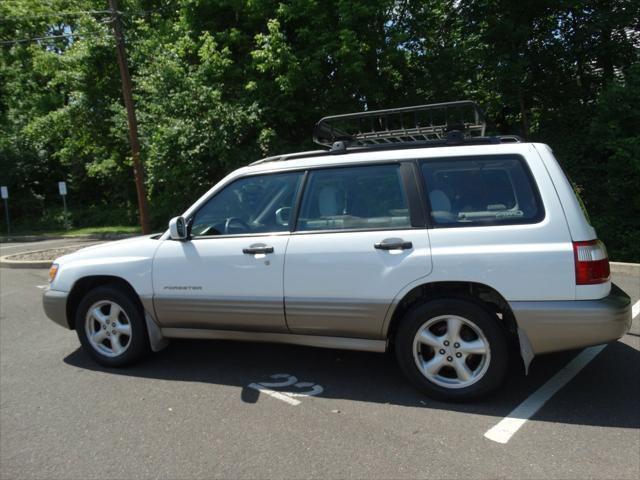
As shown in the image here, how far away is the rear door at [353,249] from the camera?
355 centimetres

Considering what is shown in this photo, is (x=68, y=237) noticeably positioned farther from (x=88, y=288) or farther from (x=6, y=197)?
(x=88, y=288)

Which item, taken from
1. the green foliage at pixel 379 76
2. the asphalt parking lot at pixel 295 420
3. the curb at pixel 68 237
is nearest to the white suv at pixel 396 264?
the asphalt parking lot at pixel 295 420

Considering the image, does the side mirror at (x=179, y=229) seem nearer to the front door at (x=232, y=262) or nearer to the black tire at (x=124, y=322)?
the front door at (x=232, y=262)

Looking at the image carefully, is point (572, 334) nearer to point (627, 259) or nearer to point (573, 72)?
point (627, 259)

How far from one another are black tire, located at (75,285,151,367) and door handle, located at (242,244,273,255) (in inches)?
47.8

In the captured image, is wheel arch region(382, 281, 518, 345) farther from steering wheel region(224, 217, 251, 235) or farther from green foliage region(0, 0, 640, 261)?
green foliage region(0, 0, 640, 261)

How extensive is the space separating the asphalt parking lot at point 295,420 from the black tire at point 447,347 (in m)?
0.12

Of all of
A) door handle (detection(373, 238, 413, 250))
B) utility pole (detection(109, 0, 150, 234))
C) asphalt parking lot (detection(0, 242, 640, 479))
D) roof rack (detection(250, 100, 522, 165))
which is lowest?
asphalt parking lot (detection(0, 242, 640, 479))

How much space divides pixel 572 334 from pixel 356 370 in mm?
1745

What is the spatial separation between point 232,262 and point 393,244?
1.27 m

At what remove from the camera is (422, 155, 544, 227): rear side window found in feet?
11.2

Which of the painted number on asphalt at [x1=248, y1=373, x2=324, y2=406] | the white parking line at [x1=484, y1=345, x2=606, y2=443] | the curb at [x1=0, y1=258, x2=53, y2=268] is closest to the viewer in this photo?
the white parking line at [x1=484, y1=345, x2=606, y2=443]

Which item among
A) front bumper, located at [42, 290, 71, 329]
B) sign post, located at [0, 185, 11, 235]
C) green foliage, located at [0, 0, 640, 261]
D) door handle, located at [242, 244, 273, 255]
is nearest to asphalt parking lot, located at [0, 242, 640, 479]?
front bumper, located at [42, 290, 71, 329]

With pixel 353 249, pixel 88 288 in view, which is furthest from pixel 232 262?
pixel 88 288
